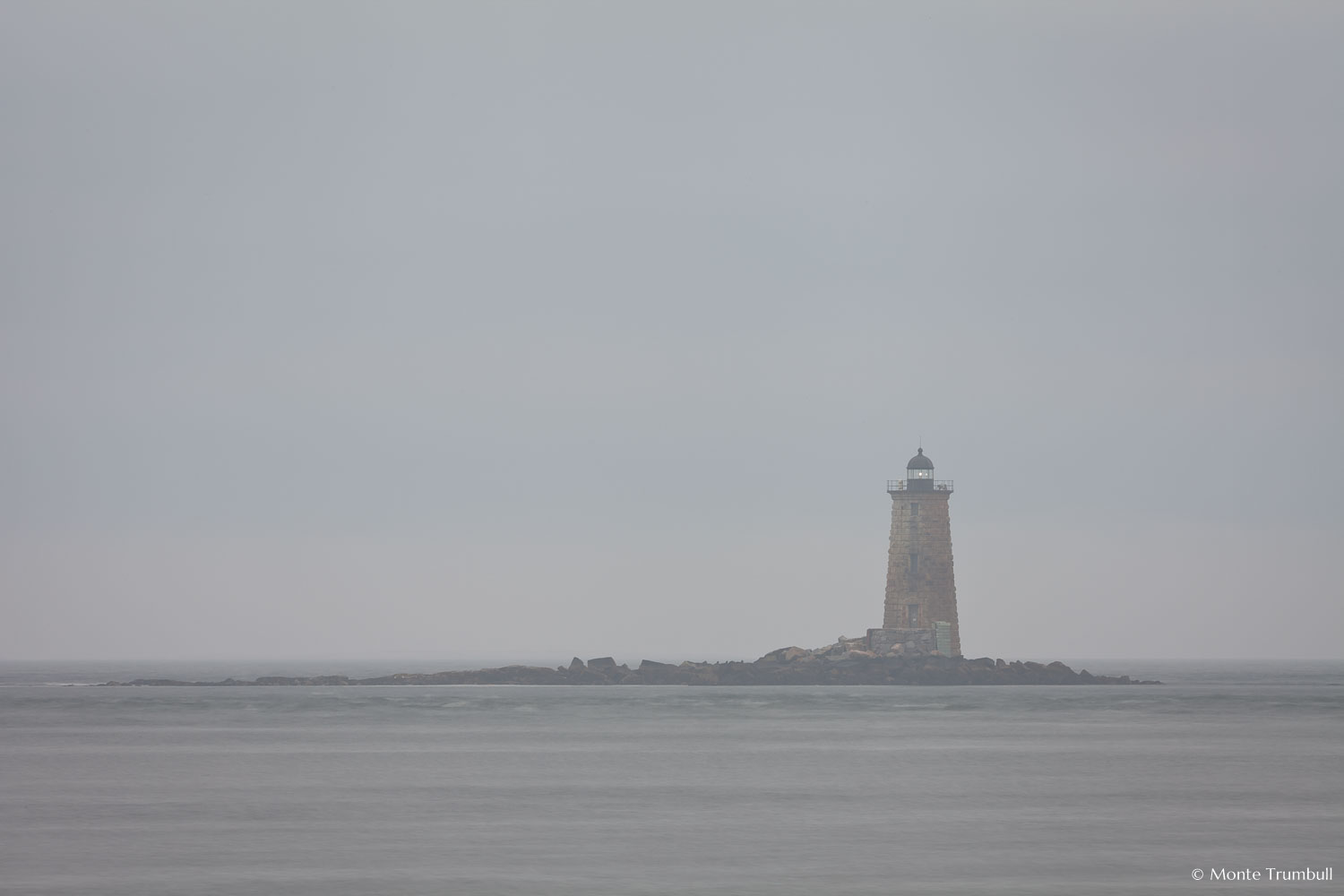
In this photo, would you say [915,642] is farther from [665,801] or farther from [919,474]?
[665,801]

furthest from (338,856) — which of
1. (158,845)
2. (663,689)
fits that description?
(663,689)

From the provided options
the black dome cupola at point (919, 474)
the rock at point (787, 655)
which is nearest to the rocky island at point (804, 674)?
the rock at point (787, 655)

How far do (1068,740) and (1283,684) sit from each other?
71023 mm

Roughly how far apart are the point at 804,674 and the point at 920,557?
1405cm

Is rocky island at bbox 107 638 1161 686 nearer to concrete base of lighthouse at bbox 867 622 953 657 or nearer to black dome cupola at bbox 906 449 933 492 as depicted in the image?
concrete base of lighthouse at bbox 867 622 953 657

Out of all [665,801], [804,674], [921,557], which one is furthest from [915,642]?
[665,801]

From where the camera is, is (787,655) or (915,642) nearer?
(915,642)

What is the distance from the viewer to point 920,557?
7544 centimetres

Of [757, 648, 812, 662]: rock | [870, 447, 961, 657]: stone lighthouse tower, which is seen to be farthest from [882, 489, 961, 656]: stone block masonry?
[757, 648, 812, 662]: rock

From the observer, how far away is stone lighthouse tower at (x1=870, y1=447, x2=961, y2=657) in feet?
248

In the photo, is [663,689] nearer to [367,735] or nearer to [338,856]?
[367,735]

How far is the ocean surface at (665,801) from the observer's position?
29438mm

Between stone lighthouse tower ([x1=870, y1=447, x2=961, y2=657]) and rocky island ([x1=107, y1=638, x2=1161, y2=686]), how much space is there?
234 centimetres

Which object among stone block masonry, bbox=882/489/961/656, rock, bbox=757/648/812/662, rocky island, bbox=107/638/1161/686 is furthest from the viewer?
rock, bbox=757/648/812/662
